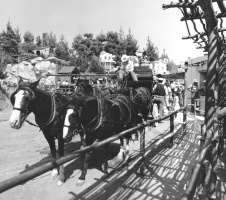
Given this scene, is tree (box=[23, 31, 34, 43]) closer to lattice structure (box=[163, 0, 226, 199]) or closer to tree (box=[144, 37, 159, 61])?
tree (box=[144, 37, 159, 61])

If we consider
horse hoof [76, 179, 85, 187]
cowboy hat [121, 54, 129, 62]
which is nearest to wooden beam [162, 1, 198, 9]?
horse hoof [76, 179, 85, 187]

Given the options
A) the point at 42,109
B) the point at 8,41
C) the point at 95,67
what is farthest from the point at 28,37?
the point at 42,109

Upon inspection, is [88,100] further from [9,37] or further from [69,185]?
[9,37]

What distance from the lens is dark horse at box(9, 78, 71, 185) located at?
12.8 feet

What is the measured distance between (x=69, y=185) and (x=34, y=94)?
6.44 ft

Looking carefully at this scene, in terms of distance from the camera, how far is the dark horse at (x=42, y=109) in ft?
12.8

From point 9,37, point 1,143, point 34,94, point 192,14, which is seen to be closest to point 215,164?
point 192,14

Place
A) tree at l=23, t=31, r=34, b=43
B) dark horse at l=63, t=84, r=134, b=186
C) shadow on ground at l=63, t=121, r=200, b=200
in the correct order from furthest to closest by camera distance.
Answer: tree at l=23, t=31, r=34, b=43
dark horse at l=63, t=84, r=134, b=186
shadow on ground at l=63, t=121, r=200, b=200

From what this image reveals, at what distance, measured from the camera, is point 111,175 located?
4.36 m

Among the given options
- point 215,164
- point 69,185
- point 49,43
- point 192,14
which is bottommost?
A: point 69,185

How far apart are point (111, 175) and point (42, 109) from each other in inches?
79.2

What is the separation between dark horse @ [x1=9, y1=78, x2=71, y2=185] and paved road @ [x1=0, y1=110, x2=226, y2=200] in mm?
430

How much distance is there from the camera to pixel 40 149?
21.7 ft

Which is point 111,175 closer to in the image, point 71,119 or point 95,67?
point 71,119
